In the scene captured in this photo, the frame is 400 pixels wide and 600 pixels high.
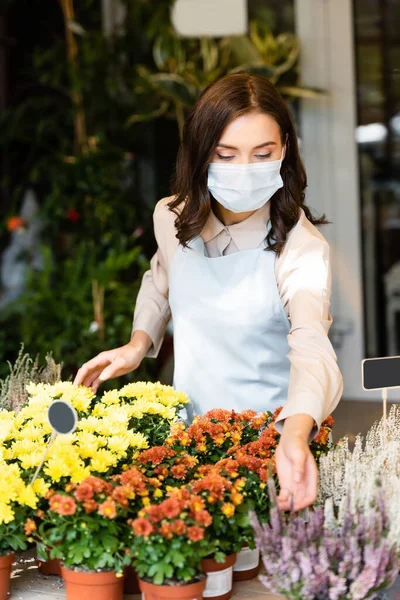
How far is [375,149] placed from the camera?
5500mm

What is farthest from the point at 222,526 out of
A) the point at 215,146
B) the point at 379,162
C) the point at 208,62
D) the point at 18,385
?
the point at 379,162

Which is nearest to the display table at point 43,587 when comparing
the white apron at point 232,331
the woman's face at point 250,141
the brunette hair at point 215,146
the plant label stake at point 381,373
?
the plant label stake at point 381,373

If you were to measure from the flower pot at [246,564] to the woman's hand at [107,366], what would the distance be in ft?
2.02

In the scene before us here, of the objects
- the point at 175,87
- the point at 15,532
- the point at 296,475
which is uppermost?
the point at 175,87

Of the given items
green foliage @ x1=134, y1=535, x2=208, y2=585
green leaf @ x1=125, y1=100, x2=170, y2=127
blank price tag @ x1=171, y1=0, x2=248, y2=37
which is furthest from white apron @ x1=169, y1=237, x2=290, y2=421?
green leaf @ x1=125, y1=100, x2=170, y2=127

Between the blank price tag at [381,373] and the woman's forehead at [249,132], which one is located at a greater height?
the woman's forehead at [249,132]

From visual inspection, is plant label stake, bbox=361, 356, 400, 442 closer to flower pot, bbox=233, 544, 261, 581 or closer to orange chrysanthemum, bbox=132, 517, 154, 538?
flower pot, bbox=233, 544, 261, 581

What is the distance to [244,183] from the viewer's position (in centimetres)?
184

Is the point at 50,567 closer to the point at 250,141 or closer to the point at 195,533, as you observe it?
the point at 195,533

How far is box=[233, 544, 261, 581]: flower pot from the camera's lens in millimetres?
1517

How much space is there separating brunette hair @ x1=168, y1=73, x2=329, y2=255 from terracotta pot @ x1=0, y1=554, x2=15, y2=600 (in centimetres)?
86

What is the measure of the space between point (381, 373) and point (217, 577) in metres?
0.54

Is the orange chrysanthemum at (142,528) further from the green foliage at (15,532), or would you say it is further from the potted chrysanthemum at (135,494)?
the green foliage at (15,532)

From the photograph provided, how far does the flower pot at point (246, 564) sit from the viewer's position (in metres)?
1.52
